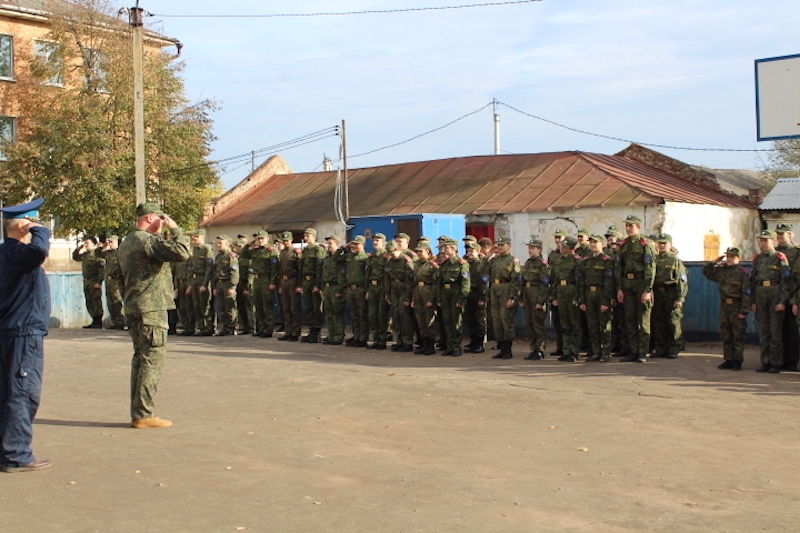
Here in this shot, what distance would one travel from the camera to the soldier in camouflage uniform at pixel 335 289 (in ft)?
54.8

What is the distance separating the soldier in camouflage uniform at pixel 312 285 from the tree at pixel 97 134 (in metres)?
13.8

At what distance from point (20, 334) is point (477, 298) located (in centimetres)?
952

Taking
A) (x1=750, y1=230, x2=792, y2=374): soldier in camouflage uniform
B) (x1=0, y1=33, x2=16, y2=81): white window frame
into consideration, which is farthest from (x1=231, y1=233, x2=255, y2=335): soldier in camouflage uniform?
(x1=0, y1=33, x2=16, y2=81): white window frame

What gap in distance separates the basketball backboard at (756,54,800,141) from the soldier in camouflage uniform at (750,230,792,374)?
5.40 metres

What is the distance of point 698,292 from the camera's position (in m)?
15.8

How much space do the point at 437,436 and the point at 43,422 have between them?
3.99 meters

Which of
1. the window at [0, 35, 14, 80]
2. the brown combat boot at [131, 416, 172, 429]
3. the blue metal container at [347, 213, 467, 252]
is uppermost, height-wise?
the window at [0, 35, 14, 80]

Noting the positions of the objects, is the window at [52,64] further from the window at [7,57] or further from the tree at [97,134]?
the window at [7,57]

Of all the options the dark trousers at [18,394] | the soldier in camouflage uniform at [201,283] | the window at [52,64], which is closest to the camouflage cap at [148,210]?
the dark trousers at [18,394]

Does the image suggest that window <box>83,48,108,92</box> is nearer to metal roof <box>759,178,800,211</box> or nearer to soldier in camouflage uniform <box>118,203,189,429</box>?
metal roof <box>759,178,800,211</box>

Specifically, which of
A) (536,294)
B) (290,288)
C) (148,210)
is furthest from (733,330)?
→ (290,288)

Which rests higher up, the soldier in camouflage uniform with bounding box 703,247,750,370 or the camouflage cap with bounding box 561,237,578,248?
the camouflage cap with bounding box 561,237,578,248

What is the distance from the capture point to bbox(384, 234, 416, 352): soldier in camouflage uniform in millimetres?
15516

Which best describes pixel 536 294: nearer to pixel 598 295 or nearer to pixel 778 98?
pixel 598 295
